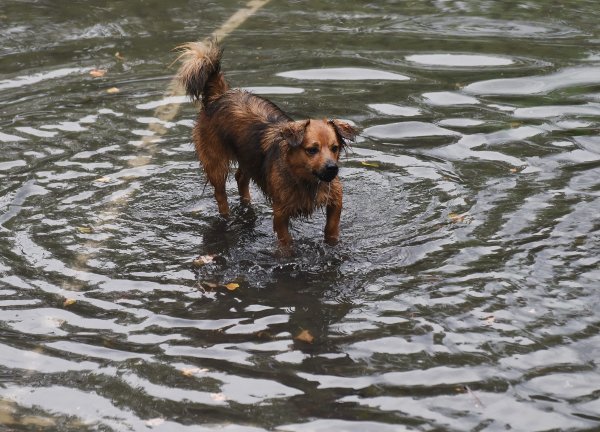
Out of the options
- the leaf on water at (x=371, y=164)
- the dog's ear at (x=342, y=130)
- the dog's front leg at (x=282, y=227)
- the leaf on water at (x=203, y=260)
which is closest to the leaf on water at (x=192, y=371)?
the leaf on water at (x=203, y=260)

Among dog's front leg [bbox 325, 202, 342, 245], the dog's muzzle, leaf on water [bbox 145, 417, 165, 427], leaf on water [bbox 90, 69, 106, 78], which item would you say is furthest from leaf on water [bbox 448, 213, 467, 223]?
leaf on water [bbox 90, 69, 106, 78]

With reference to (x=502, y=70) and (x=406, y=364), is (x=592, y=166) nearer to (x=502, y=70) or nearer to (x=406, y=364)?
(x=502, y=70)

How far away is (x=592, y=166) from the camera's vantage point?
10.3 meters

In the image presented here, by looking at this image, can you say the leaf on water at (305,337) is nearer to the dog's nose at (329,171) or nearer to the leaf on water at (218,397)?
the leaf on water at (218,397)

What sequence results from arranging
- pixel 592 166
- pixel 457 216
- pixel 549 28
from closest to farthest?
pixel 457 216, pixel 592 166, pixel 549 28

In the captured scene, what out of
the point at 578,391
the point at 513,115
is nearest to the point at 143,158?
the point at 513,115

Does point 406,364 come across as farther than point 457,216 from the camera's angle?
No

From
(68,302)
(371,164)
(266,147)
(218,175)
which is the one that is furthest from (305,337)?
(371,164)

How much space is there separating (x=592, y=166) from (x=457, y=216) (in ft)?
6.42

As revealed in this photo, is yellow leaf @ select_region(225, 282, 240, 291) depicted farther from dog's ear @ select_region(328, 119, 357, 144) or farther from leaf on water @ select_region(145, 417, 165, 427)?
leaf on water @ select_region(145, 417, 165, 427)

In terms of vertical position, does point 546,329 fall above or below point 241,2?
below

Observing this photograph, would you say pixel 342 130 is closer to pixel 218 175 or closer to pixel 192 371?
pixel 218 175

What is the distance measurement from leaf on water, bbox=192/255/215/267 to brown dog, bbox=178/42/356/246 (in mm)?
681

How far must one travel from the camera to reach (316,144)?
8.43 m
